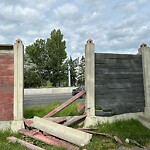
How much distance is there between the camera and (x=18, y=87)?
7102mm

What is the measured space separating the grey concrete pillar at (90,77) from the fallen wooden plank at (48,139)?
1.77m

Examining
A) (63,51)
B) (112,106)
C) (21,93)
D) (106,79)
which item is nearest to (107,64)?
(106,79)

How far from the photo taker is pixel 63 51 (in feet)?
141

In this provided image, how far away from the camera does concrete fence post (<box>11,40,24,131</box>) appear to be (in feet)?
23.0

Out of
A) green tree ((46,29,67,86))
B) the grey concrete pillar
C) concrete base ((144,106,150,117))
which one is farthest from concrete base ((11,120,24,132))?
green tree ((46,29,67,86))

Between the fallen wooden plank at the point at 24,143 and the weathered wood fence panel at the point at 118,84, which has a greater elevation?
the weathered wood fence panel at the point at 118,84

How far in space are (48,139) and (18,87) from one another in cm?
190

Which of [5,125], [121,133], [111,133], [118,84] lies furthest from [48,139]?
[118,84]

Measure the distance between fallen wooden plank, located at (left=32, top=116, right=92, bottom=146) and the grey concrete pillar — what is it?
145 centimetres

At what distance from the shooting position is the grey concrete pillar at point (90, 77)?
7.61m

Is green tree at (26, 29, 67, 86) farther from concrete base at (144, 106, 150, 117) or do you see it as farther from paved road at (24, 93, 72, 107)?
concrete base at (144, 106, 150, 117)

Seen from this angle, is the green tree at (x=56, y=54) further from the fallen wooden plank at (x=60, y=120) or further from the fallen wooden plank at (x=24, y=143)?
the fallen wooden plank at (x=24, y=143)

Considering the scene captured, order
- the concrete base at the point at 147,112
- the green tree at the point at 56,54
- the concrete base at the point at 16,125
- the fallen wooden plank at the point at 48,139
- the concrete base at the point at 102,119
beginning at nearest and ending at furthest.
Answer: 1. the fallen wooden plank at the point at 48,139
2. the concrete base at the point at 16,125
3. the concrete base at the point at 102,119
4. the concrete base at the point at 147,112
5. the green tree at the point at 56,54

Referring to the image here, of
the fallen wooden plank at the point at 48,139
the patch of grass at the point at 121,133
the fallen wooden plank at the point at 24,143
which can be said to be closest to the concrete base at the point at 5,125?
→ the fallen wooden plank at the point at 48,139
